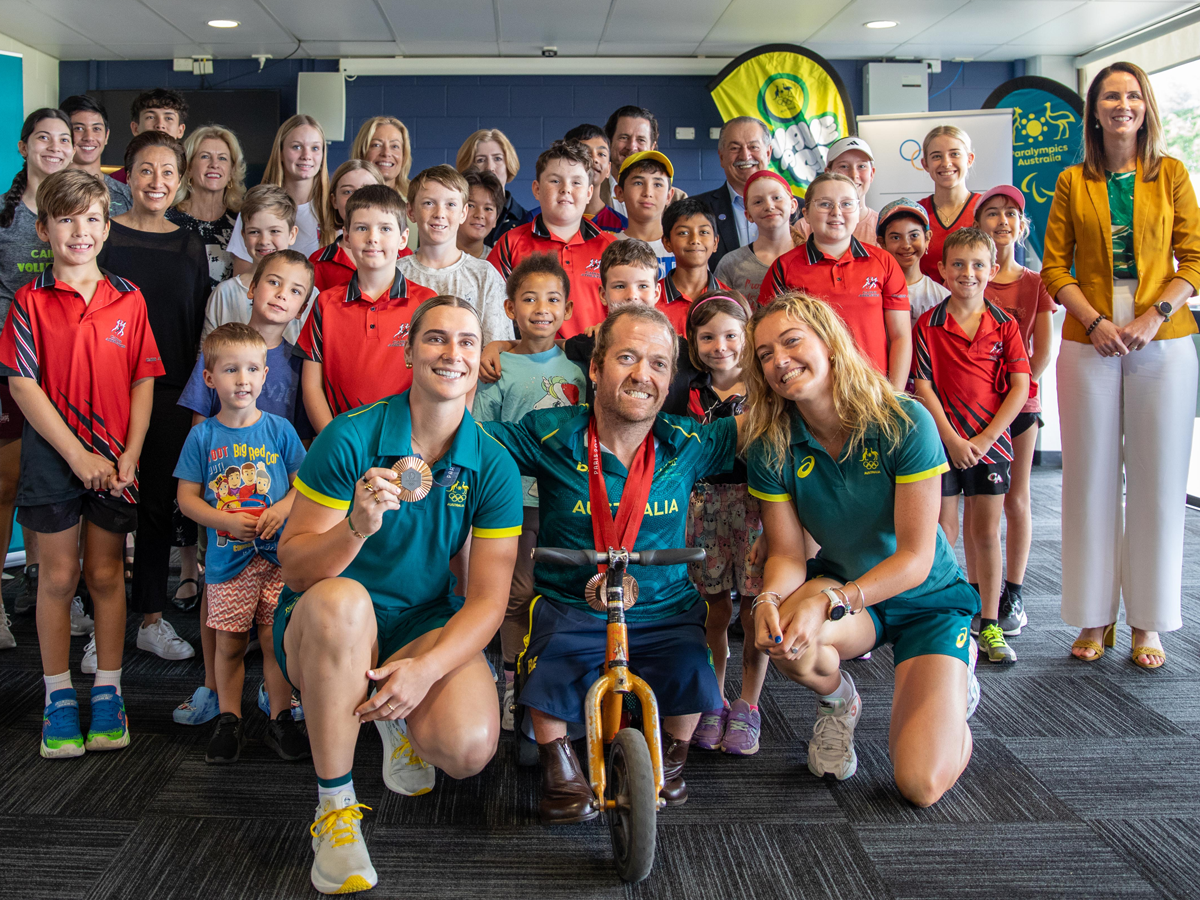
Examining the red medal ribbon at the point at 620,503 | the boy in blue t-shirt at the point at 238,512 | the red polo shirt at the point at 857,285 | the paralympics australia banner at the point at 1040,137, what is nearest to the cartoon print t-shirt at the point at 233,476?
the boy in blue t-shirt at the point at 238,512

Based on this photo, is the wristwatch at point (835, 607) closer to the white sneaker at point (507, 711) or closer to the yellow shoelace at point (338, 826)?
the white sneaker at point (507, 711)

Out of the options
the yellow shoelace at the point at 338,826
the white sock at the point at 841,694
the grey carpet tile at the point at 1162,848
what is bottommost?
the grey carpet tile at the point at 1162,848

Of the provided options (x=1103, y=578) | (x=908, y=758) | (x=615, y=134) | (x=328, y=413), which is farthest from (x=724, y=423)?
(x=615, y=134)

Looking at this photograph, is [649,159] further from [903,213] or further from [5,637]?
[5,637]

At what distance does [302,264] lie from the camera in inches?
104

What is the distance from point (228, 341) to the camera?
92.5 inches

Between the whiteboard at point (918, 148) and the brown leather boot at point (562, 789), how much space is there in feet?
16.5

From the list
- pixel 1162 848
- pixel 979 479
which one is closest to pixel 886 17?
pixel 979 479

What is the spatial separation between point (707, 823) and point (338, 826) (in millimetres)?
790

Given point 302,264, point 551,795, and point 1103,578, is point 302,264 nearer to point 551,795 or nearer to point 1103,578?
point 551,795

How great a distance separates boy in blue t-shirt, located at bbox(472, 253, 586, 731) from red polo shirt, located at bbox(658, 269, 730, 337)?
16.5 inches

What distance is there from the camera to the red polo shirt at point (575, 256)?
2.97 meters

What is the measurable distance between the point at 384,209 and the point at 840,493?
1.60 m

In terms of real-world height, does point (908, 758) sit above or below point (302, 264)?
below
